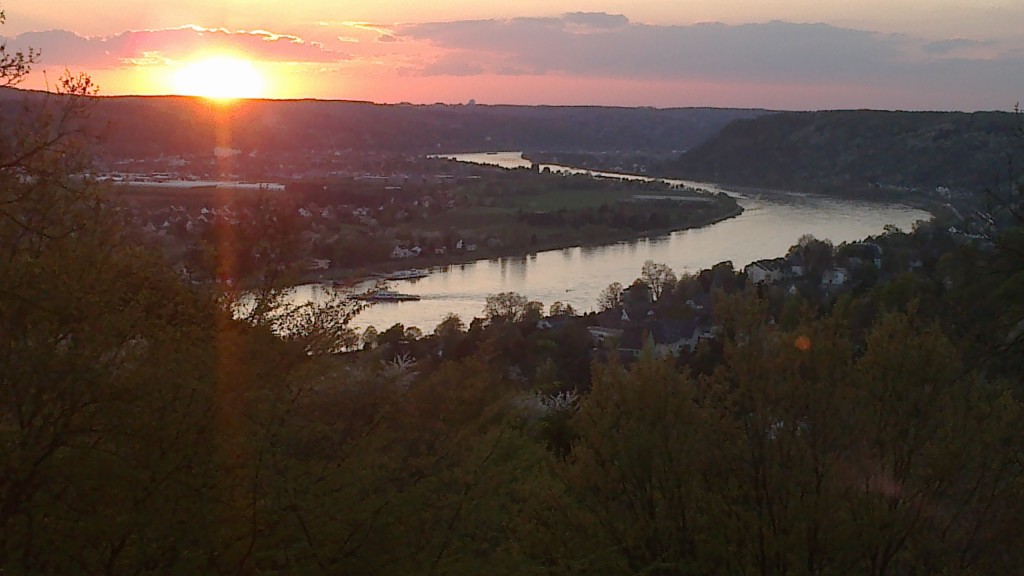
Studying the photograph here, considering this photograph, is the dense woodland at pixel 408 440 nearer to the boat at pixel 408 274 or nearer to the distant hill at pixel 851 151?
the boat at pixel 408 274

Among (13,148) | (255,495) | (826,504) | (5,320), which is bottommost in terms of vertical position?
(826,504)

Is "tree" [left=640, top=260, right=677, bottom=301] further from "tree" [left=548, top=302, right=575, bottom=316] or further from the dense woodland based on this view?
the dense woodland

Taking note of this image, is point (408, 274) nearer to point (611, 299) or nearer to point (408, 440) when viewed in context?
point (611, 299)

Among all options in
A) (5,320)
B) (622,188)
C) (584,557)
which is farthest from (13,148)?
(622,188)

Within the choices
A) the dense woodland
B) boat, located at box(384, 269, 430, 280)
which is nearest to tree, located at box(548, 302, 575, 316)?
boat, located at box(384, 269, 430, 280)

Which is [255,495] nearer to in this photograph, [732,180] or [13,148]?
[13,148]

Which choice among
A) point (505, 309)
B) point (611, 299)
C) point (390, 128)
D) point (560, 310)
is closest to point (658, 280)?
point (611, 299)

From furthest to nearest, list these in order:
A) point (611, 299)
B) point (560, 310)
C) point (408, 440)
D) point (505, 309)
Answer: point (611, 299)
point (560, 310)
point (505, 309)
point (408, 440)
